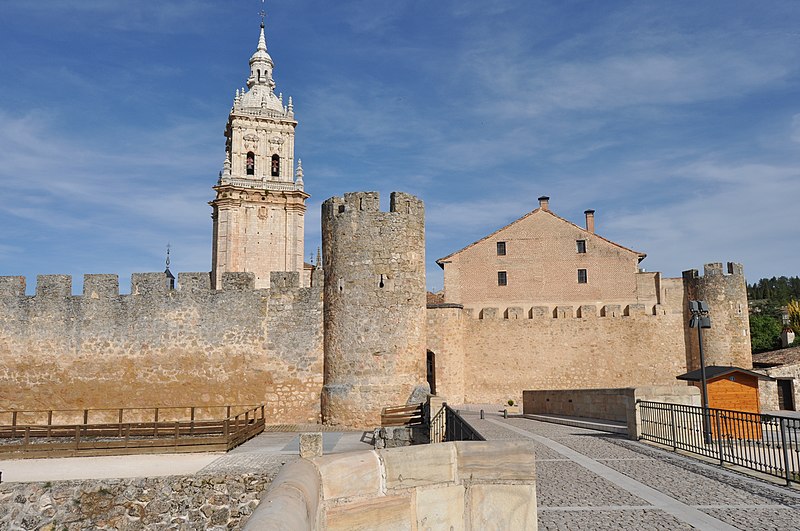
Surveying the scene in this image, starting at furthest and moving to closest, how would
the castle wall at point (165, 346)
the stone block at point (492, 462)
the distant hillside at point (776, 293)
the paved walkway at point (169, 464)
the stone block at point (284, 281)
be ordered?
the distant hillside at point (776, 293) → the stone block at point (284, 281) → the castle wall at point (165, 346) → the paved walkway at point (169, 464) → the stone block at point (492, 462)

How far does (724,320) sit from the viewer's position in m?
25.0

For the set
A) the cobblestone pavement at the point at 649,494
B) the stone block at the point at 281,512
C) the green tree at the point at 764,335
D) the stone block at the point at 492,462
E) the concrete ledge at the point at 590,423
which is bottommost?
the concrete ledge at the point at 590,423

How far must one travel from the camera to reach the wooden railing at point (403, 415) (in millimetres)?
17609

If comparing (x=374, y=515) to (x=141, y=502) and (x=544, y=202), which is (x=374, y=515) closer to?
(x=141, y=502)

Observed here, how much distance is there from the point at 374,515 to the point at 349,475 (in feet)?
1.12


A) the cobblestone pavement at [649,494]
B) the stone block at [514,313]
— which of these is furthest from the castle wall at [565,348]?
→ the cobblestone pavement at [649,494]

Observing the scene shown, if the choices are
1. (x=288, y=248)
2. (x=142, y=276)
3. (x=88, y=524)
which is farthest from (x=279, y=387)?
(x=288, y=248)

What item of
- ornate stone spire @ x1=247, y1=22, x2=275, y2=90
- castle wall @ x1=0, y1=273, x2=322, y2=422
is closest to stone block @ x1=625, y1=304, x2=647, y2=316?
castle wall @ x1=0, y1=273, x2=322, y2=422

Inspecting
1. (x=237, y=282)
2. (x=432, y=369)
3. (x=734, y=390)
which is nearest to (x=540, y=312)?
(x=432, y=369)

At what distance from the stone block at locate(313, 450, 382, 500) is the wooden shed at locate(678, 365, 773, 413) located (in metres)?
14.5

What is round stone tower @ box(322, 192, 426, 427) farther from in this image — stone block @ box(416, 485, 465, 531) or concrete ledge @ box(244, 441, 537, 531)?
stone block @ box(416, 485, 465, 531)

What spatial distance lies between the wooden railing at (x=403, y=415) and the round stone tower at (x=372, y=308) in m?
0.44

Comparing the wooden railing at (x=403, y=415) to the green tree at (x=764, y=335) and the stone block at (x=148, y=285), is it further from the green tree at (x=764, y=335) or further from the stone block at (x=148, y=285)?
the green tree at (x=764, y=335)

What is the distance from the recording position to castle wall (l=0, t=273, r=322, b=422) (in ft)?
65.6
